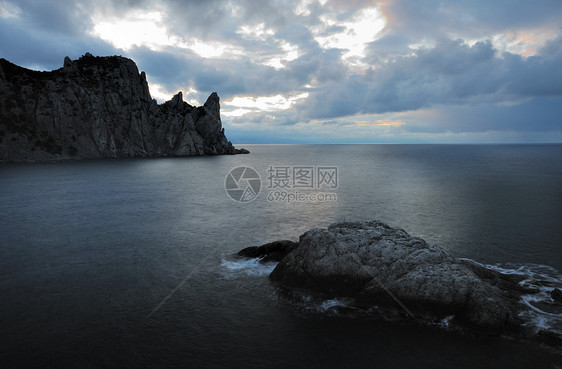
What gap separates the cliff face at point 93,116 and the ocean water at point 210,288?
326 feet

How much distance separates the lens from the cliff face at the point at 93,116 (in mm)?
123938

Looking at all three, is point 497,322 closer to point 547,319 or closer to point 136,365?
point 547,319

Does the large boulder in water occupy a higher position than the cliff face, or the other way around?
the cliff face

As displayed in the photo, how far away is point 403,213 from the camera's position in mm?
42125

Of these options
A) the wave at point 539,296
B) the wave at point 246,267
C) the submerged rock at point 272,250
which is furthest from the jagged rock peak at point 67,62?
the wave at point 539,296

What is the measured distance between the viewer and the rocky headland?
620 inches

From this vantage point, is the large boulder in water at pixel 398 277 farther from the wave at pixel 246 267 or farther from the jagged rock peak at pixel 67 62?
the jagged rock peak at pixel 67 62

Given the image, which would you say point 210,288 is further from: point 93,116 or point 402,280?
point 93,116

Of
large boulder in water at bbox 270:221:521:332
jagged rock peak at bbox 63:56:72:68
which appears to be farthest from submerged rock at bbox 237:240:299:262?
jagged rock peak at bbox 63:56:72:68

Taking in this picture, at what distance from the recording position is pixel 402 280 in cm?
1736

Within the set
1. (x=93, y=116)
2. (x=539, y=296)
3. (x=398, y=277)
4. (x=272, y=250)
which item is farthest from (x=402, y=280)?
(x=93, y=116)

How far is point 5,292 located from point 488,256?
33.8 metres

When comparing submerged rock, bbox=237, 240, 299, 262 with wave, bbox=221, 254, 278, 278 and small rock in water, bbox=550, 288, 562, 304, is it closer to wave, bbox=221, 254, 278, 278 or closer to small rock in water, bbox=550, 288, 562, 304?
wave, bbox=221, 254, 278, 278

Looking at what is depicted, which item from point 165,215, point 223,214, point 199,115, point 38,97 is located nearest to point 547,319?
point 223,214
